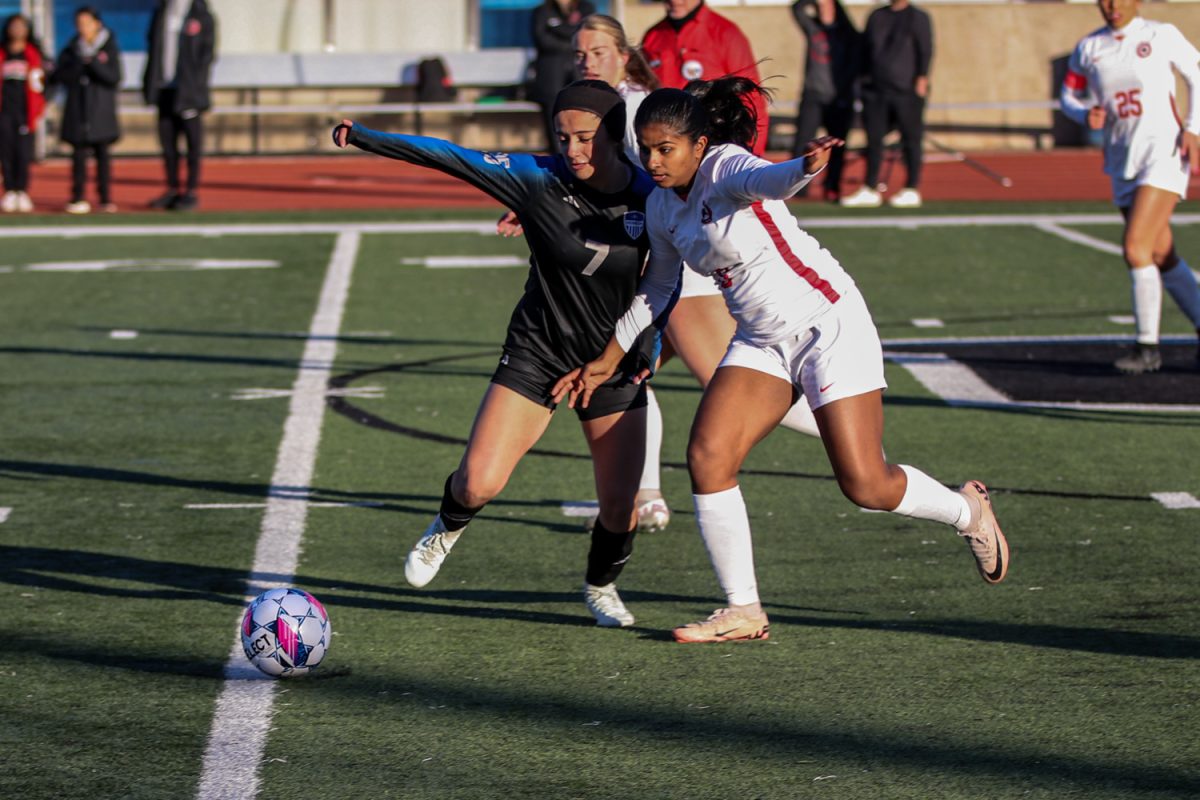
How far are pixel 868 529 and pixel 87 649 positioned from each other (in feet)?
10.3

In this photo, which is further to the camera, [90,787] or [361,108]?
[361,108]

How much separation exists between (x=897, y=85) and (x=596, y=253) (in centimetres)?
1556

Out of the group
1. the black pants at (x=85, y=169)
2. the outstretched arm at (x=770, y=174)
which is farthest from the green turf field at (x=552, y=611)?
the black pants at (x=85, y=169)

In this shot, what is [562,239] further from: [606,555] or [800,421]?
[800,421]

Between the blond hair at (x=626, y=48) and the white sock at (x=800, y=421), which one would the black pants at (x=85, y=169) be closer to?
the blond hair at (x=626, y=48)

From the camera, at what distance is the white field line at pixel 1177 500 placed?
7.74m

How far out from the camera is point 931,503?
5957 millimetres

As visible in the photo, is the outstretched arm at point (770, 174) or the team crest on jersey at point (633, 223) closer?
the outstretched arm at point (770, 174)

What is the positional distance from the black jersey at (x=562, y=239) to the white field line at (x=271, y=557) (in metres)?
1.39

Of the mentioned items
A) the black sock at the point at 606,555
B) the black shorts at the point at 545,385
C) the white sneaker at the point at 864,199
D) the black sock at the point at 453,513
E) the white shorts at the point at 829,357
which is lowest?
the white sneaker at the point at 864,199

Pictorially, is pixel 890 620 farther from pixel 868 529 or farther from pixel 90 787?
pixel 90 787

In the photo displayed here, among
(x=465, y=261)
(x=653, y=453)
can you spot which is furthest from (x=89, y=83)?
(x=653, y=453)

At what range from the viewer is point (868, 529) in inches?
295

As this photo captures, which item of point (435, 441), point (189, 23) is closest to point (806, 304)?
point (435, 441)
